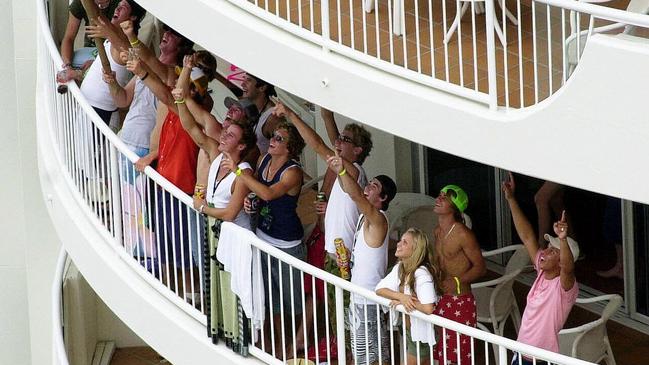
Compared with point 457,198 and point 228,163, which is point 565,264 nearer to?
point 457,198

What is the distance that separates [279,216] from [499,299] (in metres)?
1.90

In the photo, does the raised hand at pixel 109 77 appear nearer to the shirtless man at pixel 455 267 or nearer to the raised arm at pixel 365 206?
the raised arm at pixel 365 206

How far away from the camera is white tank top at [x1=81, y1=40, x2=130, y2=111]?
616 inches

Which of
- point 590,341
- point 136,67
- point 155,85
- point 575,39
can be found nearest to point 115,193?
point 155,85

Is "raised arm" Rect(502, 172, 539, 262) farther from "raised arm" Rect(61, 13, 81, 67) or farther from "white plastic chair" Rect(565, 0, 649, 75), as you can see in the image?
"raised arm" Rect(61, 13, 81, 67)

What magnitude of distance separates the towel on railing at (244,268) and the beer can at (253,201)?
1.02ft

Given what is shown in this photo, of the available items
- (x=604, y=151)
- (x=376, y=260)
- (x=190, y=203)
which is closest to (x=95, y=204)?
(x=190, y=203)

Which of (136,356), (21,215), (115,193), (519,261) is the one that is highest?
(115,193)

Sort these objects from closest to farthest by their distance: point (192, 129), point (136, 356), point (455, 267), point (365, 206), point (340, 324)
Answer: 1. point (340, 324)
2. point (365, 206)
3. point (455, 267)
4. point (192, 129)
5. point (136, 356)

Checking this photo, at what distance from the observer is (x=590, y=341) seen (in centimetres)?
1301

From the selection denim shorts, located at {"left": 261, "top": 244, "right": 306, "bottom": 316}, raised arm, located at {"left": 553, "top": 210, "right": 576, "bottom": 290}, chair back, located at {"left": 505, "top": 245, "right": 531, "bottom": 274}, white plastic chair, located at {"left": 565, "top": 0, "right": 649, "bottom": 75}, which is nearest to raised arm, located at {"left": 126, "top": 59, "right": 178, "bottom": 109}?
denim shorts, located at {"left": 261, "top": 244, "right": 306, "bottom": 316}

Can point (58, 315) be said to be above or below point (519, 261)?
below

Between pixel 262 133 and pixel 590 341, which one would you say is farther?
pixel 262 133

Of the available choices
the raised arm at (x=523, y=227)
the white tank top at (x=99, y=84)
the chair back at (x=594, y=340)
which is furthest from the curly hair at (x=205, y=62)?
the chair back at (x=594, y=340)
